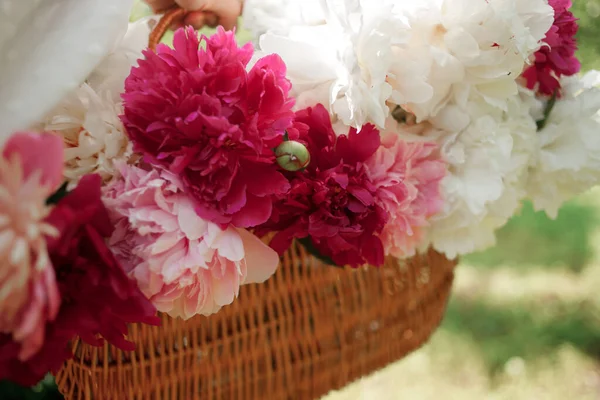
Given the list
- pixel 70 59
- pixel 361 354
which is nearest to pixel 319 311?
pixel 361 354

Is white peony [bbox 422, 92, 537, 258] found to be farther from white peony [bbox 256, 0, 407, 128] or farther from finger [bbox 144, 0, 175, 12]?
finger [bbox 144, 0, 175, 12]

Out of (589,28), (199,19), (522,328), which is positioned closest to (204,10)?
(199,19)

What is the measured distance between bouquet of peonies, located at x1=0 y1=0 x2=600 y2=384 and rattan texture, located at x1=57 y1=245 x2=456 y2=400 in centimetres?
6

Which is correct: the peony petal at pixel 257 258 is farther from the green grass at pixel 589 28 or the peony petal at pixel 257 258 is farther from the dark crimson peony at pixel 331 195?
the green grass at pixel 589 28

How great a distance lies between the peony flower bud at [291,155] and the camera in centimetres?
39

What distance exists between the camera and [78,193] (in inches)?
12.8

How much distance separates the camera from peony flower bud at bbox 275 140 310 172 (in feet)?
1.29

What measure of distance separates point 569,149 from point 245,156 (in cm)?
40

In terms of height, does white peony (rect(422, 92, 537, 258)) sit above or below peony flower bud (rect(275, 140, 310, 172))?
below

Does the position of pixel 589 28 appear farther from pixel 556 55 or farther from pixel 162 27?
pixel 162 27

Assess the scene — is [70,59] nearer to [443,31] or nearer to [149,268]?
[149,268]

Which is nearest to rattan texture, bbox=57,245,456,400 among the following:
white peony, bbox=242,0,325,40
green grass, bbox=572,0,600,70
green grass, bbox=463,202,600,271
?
white peony, bbox=242,0,325,40

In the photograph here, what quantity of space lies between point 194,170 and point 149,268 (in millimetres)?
73

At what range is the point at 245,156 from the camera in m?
0.37
